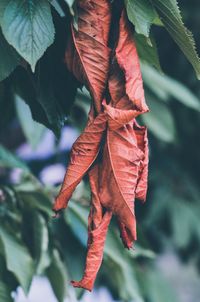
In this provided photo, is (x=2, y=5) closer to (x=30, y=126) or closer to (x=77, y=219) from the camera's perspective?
(x=77, y=219)

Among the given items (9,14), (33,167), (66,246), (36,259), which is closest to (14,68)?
(9,14)

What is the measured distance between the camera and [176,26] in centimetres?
141

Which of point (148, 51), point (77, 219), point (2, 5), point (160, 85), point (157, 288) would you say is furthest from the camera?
point (157, 288)

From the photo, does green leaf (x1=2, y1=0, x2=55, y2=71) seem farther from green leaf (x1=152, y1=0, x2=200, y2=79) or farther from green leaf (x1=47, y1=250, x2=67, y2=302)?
green leaf (x1=47, y1=250, x2=67, y2=302)

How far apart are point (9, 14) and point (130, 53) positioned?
19 cm

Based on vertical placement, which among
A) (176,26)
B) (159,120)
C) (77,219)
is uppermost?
(176,26)

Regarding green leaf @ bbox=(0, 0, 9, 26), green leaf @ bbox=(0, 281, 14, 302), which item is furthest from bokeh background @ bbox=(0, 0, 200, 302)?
green leaf @ bbox=(0, 0, 9, 26)

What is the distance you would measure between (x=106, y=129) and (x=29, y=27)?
7.7 inches

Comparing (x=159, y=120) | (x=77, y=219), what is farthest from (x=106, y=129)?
(x=159, y=120)

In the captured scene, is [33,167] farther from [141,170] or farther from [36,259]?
[141,170]

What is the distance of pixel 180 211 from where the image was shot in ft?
14.3

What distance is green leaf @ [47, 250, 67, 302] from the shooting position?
2115 mm

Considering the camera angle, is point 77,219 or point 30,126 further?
point 30,126

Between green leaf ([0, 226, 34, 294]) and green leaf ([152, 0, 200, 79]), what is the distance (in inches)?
27.0
